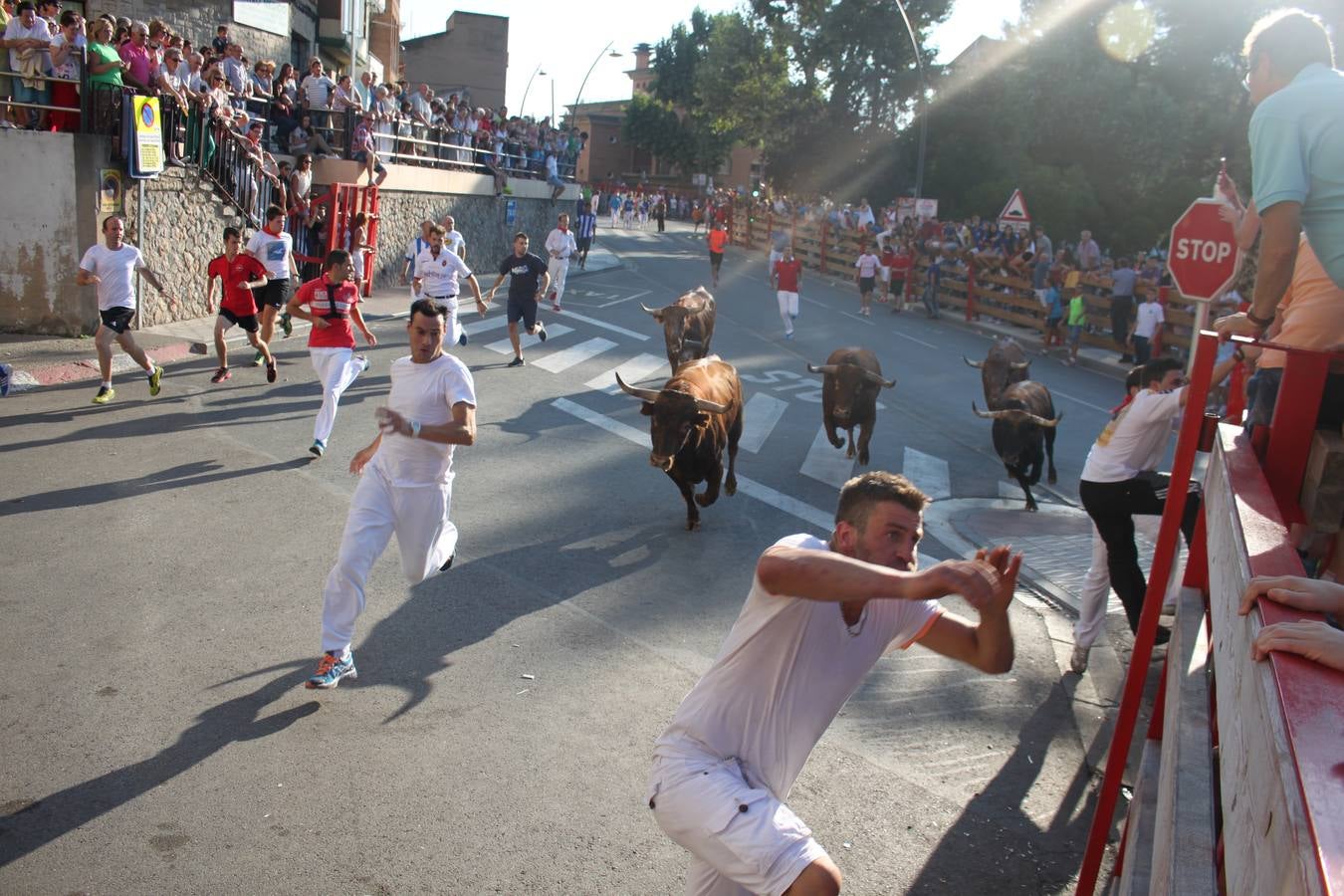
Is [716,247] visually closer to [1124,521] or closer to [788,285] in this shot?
[788,285]

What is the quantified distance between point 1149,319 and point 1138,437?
55.2 ft

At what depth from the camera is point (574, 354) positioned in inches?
709

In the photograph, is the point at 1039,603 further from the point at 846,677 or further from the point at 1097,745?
the point at 846,677

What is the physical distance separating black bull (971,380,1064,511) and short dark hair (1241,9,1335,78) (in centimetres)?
782

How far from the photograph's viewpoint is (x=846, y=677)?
3.48m

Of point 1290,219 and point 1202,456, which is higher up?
point 1290,219

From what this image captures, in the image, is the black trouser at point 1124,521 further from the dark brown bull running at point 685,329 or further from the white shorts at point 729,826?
the dark brown bull running at point 685,329

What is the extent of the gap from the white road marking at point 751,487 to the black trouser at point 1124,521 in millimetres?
3029

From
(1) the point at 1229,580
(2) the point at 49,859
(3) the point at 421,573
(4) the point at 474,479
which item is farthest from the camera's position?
(4) the point at 474,479

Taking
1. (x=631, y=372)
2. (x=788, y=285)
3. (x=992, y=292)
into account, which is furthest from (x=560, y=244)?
(x=992, y=292)

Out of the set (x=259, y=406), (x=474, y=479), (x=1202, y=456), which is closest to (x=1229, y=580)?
(x=474, y=479)

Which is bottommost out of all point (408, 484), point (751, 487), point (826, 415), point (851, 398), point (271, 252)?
point (751, 487)

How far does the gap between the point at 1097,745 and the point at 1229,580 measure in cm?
388

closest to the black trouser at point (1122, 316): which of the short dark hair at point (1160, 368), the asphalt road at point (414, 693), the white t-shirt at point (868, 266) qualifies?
the white t-shirt at point (868, 266)
